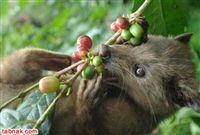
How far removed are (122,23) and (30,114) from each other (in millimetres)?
776

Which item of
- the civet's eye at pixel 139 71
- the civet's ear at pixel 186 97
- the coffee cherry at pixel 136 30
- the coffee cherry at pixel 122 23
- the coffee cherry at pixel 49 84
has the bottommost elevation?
the civet's ear at pixel 186 97

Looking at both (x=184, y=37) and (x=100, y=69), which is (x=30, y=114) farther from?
(x=184, y=37)

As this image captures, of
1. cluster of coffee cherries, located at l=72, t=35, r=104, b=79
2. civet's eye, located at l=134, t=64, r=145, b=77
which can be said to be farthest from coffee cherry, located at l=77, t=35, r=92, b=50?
civet's eye, located at l=134, t=64, r=145, b=77

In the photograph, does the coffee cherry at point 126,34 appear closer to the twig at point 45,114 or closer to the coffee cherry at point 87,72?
the coffee cherry at point 87,72

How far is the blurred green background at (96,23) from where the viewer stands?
375 centimetres

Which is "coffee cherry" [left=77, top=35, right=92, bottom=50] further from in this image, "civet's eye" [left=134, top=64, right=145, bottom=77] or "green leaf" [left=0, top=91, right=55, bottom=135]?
"civet's eye" [left=134, top=64, right=145, bottom=77]

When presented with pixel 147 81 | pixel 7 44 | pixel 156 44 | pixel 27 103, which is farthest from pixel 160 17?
pixel 7 44

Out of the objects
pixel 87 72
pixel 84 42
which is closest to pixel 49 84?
pixel 87 72

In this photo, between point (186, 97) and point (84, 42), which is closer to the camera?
Result: point (84, 42)

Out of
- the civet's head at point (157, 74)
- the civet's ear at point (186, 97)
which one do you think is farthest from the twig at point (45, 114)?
the civet's ear at point (186, 97)

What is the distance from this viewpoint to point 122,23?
311 cm

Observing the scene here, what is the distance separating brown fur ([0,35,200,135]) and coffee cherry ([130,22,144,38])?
0.55 metres

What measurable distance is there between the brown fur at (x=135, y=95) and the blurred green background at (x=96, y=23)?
0.12m

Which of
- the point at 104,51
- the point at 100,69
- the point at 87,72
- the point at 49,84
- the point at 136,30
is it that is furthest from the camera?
the point at 104,51
